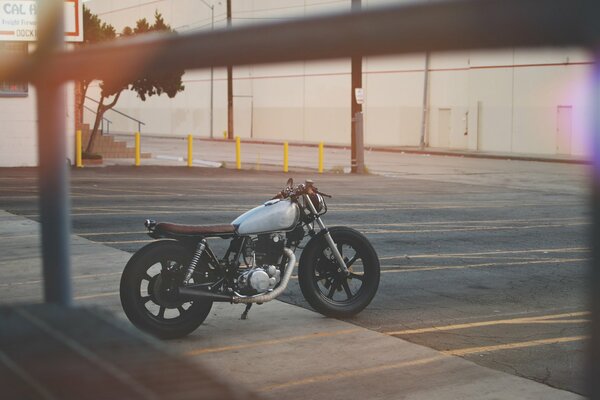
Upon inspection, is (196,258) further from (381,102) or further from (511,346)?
(381,102)

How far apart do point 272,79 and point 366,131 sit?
8.72 meters

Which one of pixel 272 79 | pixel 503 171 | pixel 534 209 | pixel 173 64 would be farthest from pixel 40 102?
pixel 272 79

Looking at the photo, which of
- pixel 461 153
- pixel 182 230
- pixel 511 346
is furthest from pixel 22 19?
pixel 461 153

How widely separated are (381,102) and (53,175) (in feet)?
167

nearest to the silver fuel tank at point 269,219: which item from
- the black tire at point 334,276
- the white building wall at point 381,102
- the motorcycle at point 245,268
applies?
the motorcycle at point 245,268

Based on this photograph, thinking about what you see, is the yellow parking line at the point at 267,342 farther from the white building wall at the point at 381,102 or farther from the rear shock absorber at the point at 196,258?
the white building wall at the point at 381,102

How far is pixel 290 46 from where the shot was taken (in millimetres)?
1402

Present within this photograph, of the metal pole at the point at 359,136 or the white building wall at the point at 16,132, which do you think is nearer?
the white building wall at the point at 16,132

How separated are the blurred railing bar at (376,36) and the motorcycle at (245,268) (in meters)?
5.09

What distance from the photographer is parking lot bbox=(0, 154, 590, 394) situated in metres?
7.24

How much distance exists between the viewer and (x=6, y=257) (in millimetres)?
10766

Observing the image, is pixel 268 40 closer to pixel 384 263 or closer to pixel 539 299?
pixel 539 299

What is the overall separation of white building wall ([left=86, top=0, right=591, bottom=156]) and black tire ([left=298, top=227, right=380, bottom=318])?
82.4 feet

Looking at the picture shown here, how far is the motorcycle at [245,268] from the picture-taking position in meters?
7.00
